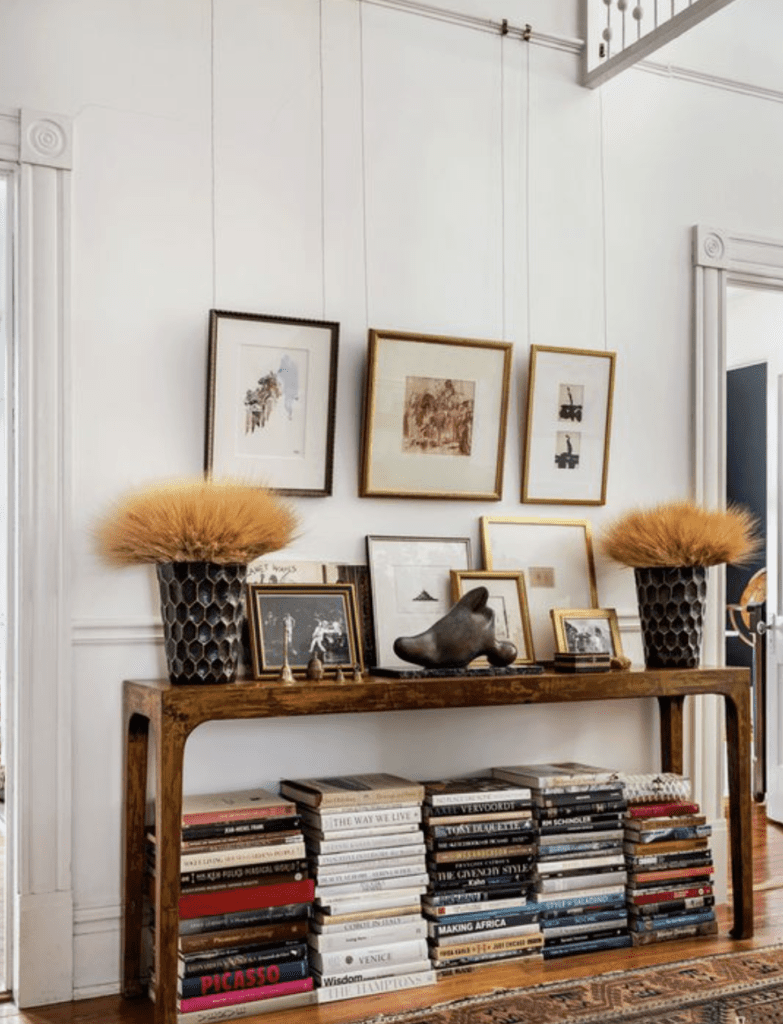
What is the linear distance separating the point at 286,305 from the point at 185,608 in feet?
3.39

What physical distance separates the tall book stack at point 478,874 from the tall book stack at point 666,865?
37cm

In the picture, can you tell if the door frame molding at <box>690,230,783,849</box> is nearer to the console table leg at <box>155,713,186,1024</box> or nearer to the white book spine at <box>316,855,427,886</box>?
the white book spine at <box>316,855,427,886</box>

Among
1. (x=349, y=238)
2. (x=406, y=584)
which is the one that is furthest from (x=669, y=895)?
(x=349, y=238)

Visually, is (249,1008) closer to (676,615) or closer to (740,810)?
(740,810)

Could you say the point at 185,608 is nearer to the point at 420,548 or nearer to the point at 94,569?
the point at 94,569

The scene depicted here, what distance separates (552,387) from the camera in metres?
3.92

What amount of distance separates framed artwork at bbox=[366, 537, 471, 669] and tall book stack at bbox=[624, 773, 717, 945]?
85 cm

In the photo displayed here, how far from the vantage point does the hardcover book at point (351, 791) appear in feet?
10.5

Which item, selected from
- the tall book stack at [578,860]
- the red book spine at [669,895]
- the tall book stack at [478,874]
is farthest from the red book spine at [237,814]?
the red book spine at [669,895]

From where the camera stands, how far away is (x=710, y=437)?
4191 millimetres

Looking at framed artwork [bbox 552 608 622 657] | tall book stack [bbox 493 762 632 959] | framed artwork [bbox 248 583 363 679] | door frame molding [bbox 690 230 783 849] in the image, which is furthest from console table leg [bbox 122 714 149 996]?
door frame molding [bbox 690 230 783 849]

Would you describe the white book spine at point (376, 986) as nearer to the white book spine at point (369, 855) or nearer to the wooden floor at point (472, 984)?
the wooden floor at point (472, 984)

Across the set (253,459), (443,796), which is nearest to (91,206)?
(253,459)

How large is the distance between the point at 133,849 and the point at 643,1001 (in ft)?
4.61
